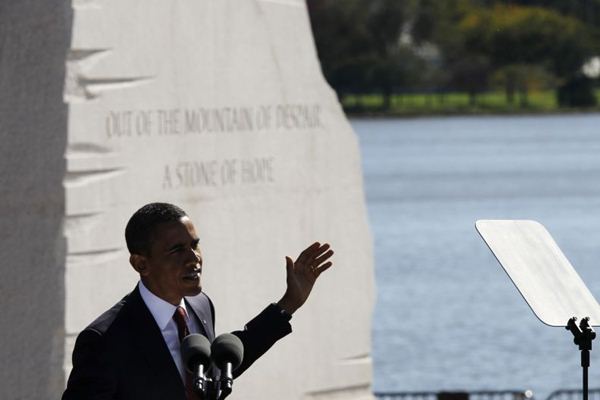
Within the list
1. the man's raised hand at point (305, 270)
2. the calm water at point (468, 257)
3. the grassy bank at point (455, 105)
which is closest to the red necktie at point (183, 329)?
the man's raised hand at point (305, 270)

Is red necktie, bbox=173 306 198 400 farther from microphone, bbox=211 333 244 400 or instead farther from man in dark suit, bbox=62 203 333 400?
microphone, bbox=211 333 244 400

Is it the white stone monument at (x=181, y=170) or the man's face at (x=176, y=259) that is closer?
the man's face at (x=176, y=259)

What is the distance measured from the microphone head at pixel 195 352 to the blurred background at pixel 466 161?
2055 centimetres

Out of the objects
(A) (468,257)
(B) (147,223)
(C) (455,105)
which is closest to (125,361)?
(B) (147,223)

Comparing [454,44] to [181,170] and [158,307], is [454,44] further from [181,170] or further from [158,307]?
[158,307]

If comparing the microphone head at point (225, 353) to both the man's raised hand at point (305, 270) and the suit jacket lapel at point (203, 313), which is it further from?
the man's raised hand at point (305, 270)

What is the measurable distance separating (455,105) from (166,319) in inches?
5139

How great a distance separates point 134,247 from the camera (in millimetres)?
6246

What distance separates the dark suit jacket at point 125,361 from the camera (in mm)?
6152

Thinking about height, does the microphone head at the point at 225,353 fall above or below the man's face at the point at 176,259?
below

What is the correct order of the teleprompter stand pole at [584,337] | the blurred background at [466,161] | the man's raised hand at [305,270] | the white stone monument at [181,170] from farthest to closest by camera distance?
the blurred background at [466,161] < the white stone monument at [181,170] < the teleprompter stand pole at [584,337] < the man's raised hand at [305,270]

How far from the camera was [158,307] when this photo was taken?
629 centimetres

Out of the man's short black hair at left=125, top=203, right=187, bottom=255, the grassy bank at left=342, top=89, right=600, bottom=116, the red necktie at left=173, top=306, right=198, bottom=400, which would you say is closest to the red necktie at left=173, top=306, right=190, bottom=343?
the red necktie at left=173, top=306, right=198, bottom=400

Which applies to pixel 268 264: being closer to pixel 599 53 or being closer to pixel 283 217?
pixel 283 217
